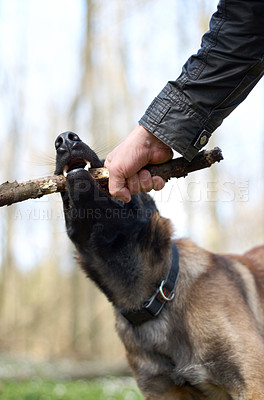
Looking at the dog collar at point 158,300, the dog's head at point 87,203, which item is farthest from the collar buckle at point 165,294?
the dog's head at point 87,203

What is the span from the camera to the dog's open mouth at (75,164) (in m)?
2.75

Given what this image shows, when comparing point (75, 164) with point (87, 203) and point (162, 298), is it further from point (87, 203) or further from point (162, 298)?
point (162, 298)

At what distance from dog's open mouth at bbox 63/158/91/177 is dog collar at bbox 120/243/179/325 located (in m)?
0.94

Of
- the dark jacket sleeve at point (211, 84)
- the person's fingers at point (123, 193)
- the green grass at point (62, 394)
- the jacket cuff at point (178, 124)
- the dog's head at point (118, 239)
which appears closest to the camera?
the dark jacket sleeve at point (211, 84)

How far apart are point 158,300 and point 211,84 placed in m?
1.59

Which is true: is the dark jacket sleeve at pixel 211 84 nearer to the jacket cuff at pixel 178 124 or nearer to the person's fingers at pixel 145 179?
the jacket cuff at pixel 178 124

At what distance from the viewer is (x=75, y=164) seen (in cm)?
279

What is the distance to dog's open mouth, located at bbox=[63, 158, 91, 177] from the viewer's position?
9.02ft

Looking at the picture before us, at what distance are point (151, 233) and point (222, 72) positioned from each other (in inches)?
54.5

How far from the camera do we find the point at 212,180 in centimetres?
956

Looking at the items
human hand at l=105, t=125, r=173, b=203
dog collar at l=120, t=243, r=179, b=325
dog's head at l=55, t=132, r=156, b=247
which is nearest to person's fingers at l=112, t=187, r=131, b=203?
human hand at l=105, t=125, r=173, b=203

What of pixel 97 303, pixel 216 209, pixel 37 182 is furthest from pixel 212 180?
pixel 37 182

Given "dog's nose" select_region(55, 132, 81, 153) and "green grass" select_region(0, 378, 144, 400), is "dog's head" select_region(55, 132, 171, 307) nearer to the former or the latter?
"dog's nose" select_region(55, 132, 81, 153)

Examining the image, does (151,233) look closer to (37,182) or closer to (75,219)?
(75,219)
